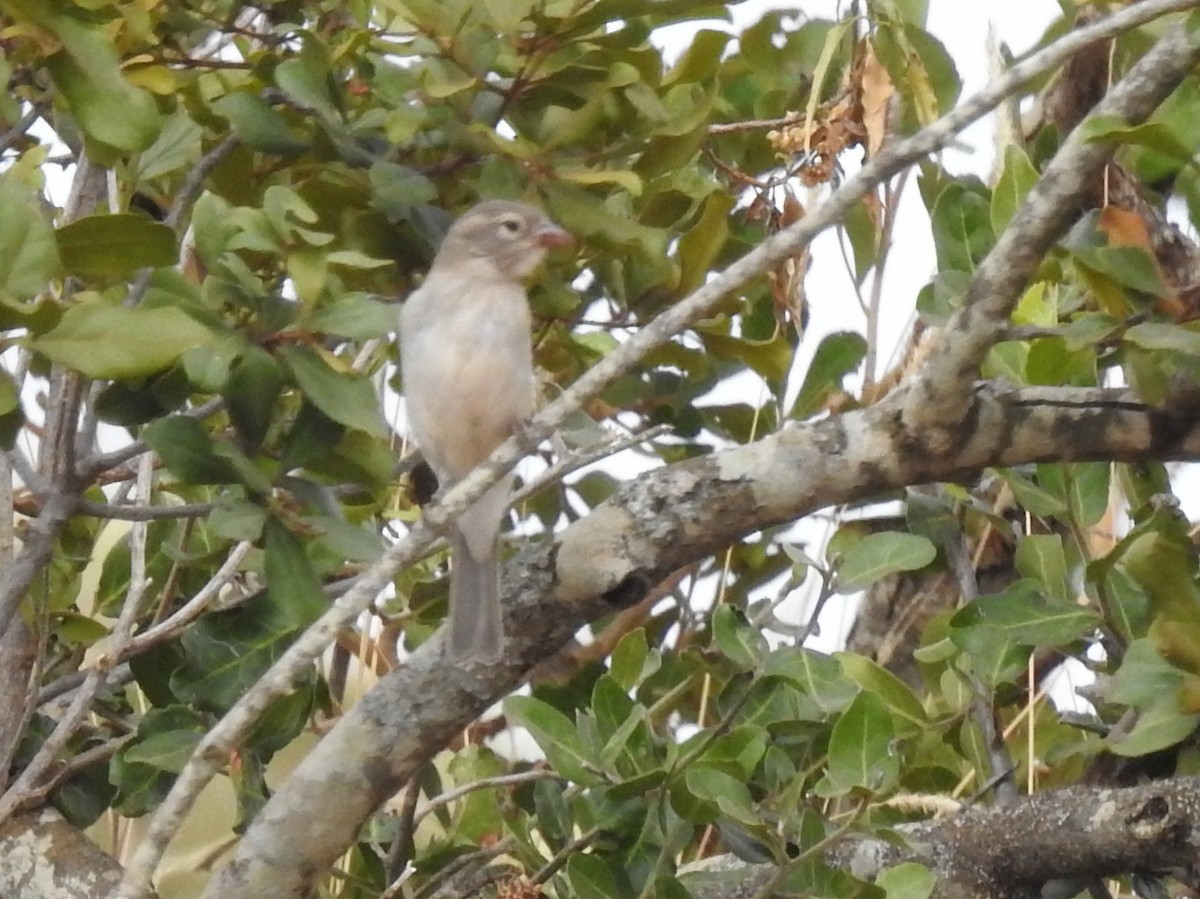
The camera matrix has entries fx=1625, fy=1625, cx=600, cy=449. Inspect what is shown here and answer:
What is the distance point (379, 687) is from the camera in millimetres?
1796

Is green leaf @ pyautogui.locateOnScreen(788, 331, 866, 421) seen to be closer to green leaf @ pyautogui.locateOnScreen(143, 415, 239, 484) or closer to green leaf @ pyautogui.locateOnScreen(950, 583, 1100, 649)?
green leaf @ pyautogui.locateOnScreen(950, 583, 1100, 649)

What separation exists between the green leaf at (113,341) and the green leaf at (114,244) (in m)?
0.05

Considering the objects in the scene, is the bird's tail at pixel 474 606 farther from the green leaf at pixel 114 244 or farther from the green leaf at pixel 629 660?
the green leaf at pixel 114 244

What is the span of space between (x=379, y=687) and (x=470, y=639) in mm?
114

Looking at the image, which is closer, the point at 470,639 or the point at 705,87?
the point at 470,639

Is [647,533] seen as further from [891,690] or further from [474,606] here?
[891,690]

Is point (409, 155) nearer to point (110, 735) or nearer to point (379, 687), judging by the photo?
point (379, 687)

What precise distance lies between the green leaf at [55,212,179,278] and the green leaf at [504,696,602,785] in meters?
0.64

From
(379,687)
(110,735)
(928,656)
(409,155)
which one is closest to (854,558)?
(928,656)

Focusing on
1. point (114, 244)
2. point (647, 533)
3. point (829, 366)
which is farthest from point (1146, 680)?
point (114, 244)

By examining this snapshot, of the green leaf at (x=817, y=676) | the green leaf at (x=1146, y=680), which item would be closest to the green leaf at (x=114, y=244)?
the green leaf at (x=817, y=676)

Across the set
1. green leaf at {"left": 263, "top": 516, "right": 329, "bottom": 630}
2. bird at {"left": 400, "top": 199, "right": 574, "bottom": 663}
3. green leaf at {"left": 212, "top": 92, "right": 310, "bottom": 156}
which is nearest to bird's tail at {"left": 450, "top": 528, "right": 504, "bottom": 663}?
bird at {"left": 400, "top": 199, "right": 574, "bottom": 663}

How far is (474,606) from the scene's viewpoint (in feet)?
6.57

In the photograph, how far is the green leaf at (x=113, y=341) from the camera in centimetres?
151
